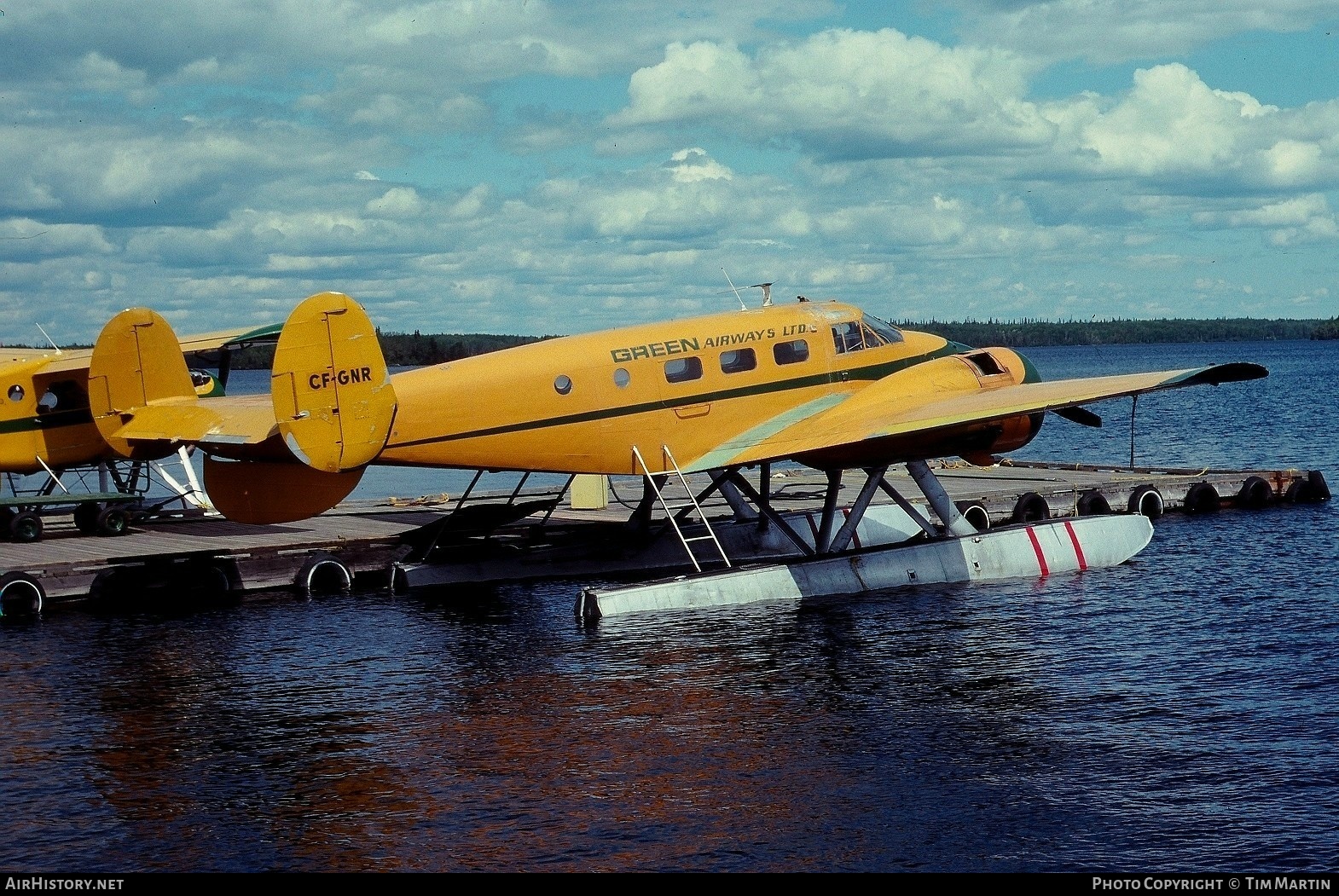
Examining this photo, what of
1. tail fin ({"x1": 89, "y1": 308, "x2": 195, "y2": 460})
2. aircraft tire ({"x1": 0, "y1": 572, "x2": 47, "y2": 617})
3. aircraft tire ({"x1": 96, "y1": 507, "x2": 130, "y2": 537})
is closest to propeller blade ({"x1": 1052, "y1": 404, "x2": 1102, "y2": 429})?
tail fin ({"x1": 89, "y1": 308, "x2": 195, "y2": 460})

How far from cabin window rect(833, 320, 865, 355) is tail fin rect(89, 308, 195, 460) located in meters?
→ 11.7

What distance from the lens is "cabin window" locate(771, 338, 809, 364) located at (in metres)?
26.8

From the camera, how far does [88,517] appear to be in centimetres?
3384

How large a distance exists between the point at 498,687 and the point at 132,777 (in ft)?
18.1

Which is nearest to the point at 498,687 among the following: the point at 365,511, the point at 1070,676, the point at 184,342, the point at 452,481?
the point at 1070,676

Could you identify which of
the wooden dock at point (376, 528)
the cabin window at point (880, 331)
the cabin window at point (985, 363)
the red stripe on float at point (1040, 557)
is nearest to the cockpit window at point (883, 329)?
the cabin window at point (880, 331)

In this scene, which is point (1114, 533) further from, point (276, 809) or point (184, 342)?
point (184, 342)

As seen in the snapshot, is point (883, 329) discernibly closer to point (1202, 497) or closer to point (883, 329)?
point (883, 329)

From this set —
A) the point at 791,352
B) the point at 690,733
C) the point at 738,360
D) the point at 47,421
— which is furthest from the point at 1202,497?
the point at 47,421

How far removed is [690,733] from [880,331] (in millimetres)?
12164

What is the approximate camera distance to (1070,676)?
20.9 m

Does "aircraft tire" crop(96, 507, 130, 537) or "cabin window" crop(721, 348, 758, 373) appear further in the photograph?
"aircraft tire" crop(96, 507, 130, 537)

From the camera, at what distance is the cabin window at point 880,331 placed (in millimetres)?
28109

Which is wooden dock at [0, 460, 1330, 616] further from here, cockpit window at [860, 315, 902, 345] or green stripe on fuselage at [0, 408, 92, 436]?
cockpit window at [860, 315, 902, 345]
